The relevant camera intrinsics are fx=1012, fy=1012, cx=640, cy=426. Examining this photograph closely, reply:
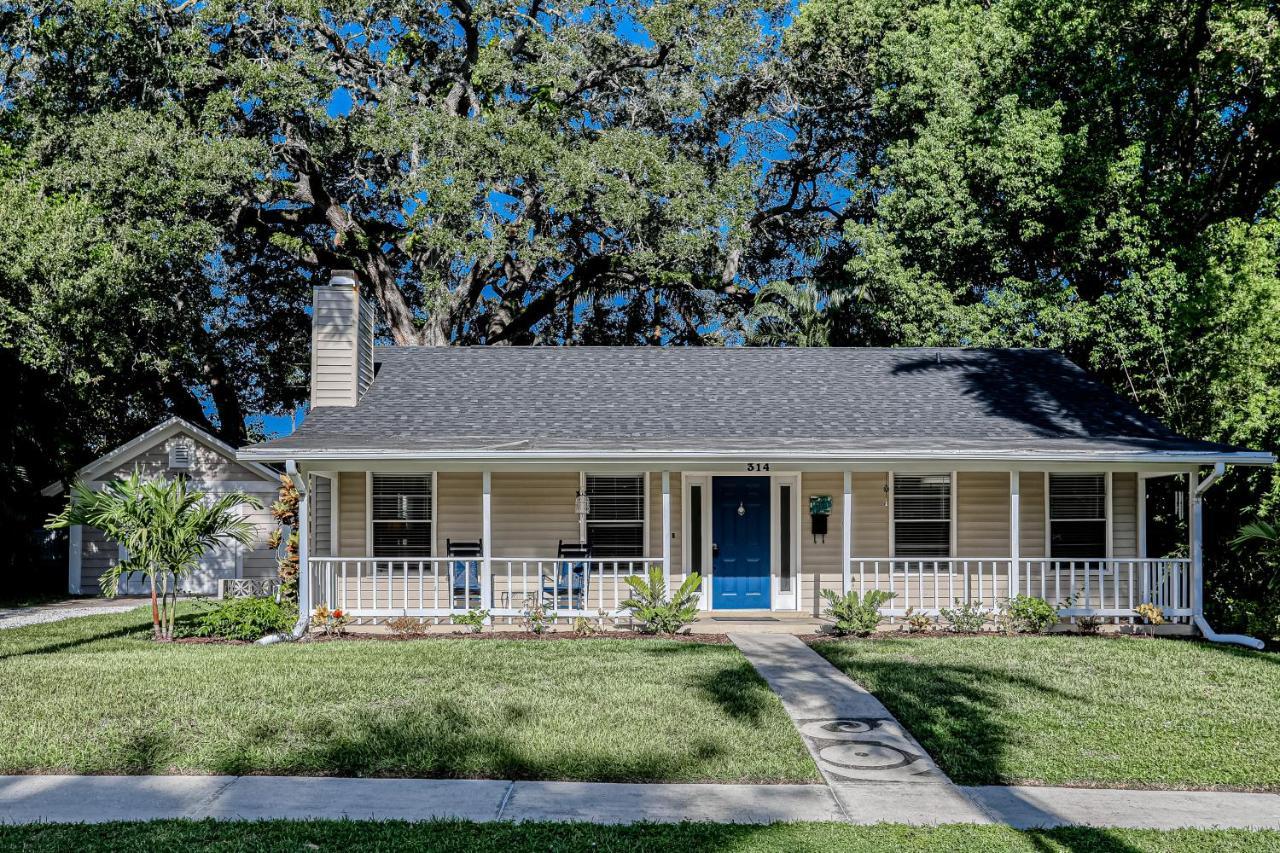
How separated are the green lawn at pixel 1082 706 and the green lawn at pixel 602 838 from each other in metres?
1.10

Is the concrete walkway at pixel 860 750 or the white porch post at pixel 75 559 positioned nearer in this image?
the concrete walkway at pixel 860 750

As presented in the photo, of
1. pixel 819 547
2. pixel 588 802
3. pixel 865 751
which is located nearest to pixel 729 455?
pixel 819 547

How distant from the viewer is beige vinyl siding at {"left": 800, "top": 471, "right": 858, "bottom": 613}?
14.3 meters

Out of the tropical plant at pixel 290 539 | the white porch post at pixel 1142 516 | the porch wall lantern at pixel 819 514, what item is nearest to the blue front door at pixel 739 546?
the porch wall lantern at pixel 819 514

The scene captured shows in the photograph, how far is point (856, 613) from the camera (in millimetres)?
12242

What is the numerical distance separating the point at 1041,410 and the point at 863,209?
40.4ft

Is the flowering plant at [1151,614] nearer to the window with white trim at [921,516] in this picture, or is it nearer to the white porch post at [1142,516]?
the white porch post at [1142,516]

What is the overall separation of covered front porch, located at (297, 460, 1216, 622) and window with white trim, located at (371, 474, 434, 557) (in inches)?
0.8

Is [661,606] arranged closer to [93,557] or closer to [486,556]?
[486,556]

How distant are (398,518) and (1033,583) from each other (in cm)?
891

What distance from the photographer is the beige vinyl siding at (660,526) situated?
14.2m

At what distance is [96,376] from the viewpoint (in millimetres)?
22312

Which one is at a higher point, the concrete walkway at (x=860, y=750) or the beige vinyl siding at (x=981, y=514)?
the beige vinyl siding at (x=981, y=514)

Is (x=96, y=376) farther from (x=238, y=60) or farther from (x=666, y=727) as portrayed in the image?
(x=666, y=727)
